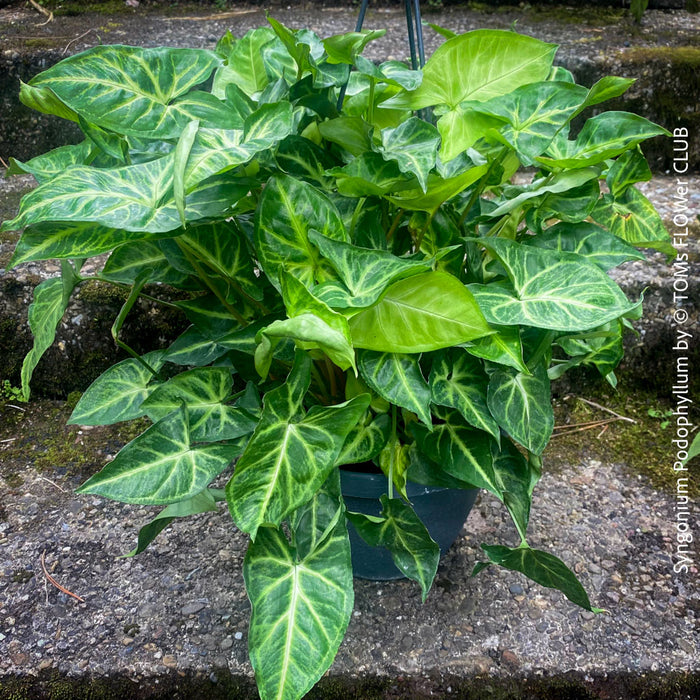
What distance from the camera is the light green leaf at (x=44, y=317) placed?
80cm

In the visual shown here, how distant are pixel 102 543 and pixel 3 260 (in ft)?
2.17

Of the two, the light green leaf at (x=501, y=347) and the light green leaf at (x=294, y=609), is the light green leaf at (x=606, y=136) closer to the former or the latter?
the light green leaf at (x=501, y=347)

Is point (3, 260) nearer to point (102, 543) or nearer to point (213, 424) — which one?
point (102, 543)

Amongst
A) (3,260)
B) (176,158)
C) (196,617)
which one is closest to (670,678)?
(196,617)

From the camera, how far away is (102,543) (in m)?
1.16

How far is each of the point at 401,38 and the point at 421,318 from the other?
1.41 meters

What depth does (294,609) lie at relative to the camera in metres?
0.70

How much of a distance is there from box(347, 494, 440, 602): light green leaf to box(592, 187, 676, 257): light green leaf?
0.46 m

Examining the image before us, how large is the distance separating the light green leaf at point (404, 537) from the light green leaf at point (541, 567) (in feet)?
0.25

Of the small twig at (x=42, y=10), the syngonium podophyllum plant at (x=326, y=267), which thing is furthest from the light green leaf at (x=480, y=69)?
the small twig at (x=42, y=10)

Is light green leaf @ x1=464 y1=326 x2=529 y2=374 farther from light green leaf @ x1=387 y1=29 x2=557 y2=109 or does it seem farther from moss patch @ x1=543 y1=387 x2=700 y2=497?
moss patch @ x1=543 y1=387 x2=700 y2=497

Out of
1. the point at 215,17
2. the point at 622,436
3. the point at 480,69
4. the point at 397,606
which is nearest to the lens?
the point at 480,69

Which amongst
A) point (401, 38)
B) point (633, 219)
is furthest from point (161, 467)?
point (401, 38)

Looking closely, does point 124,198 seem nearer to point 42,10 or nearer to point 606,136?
point 606,136
